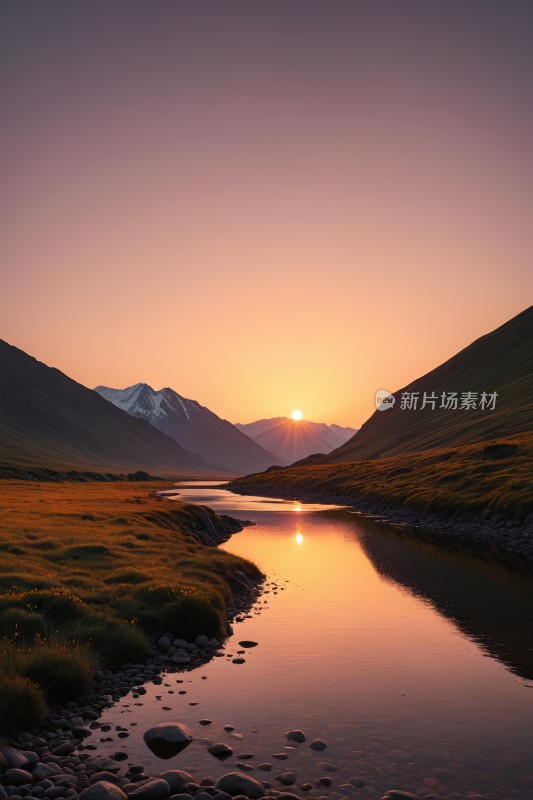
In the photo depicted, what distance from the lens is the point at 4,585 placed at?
2838 cm

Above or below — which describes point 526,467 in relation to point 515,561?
above

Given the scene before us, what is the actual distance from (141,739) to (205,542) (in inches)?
1945

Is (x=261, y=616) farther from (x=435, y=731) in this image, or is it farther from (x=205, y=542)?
(x=205, y=542)

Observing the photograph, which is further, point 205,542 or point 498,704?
point 205,542

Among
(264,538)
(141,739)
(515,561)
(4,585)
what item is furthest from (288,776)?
(264,538)

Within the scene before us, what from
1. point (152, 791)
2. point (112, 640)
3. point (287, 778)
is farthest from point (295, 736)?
point (112, 640)

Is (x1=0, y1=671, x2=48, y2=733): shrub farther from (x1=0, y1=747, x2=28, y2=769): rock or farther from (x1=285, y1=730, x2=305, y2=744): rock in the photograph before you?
(x1=285, y1=730, x2=305, y2=744): rock

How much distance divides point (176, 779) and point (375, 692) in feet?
31.4

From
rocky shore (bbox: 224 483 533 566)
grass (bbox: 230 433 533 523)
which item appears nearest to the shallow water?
rocky shore (bbox: 224 483 533 566)

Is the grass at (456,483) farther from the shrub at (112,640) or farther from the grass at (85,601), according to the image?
the shrub at (112,640)

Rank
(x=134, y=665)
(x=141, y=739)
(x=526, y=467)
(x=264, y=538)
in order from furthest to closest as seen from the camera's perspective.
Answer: (x=526, y=467), (x=264, y=538), (x=134, y=665), (x=141, y=739)

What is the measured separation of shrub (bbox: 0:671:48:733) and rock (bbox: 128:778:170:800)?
15.1ft

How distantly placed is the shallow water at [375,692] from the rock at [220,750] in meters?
0.25

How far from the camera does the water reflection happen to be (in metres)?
29.4
